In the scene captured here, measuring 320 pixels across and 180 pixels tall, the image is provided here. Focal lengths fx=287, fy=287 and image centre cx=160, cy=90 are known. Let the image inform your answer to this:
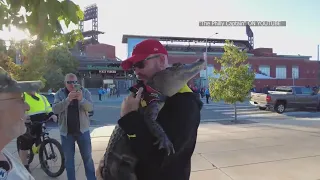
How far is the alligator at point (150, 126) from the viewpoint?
4.89ft

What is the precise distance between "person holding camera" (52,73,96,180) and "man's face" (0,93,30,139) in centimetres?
291

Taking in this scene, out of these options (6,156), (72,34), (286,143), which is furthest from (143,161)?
(286,143)

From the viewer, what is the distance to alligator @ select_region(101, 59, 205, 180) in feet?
4.89

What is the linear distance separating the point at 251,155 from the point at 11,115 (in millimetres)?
5678

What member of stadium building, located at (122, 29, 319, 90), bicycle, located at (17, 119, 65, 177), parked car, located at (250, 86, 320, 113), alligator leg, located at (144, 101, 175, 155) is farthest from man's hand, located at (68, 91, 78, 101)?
stadium building, located at (122, 29, 319, 90)

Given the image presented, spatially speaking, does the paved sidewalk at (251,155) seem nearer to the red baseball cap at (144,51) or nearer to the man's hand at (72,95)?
the man's hand at (72,95)

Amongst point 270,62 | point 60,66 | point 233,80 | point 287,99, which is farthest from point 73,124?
point 270,62

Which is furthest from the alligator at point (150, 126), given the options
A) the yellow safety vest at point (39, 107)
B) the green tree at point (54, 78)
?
the green tree at point (54, 78)

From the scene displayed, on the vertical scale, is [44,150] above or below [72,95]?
below

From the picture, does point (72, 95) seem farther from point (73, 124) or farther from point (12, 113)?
point (12, 113)

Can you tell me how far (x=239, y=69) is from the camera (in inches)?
491

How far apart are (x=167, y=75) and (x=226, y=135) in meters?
7.29

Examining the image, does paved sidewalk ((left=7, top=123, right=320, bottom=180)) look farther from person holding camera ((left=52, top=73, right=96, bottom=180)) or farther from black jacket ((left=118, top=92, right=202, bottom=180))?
black jacket ((left=118, top=92, right=202, bottom=180))

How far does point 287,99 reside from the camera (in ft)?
57.4
